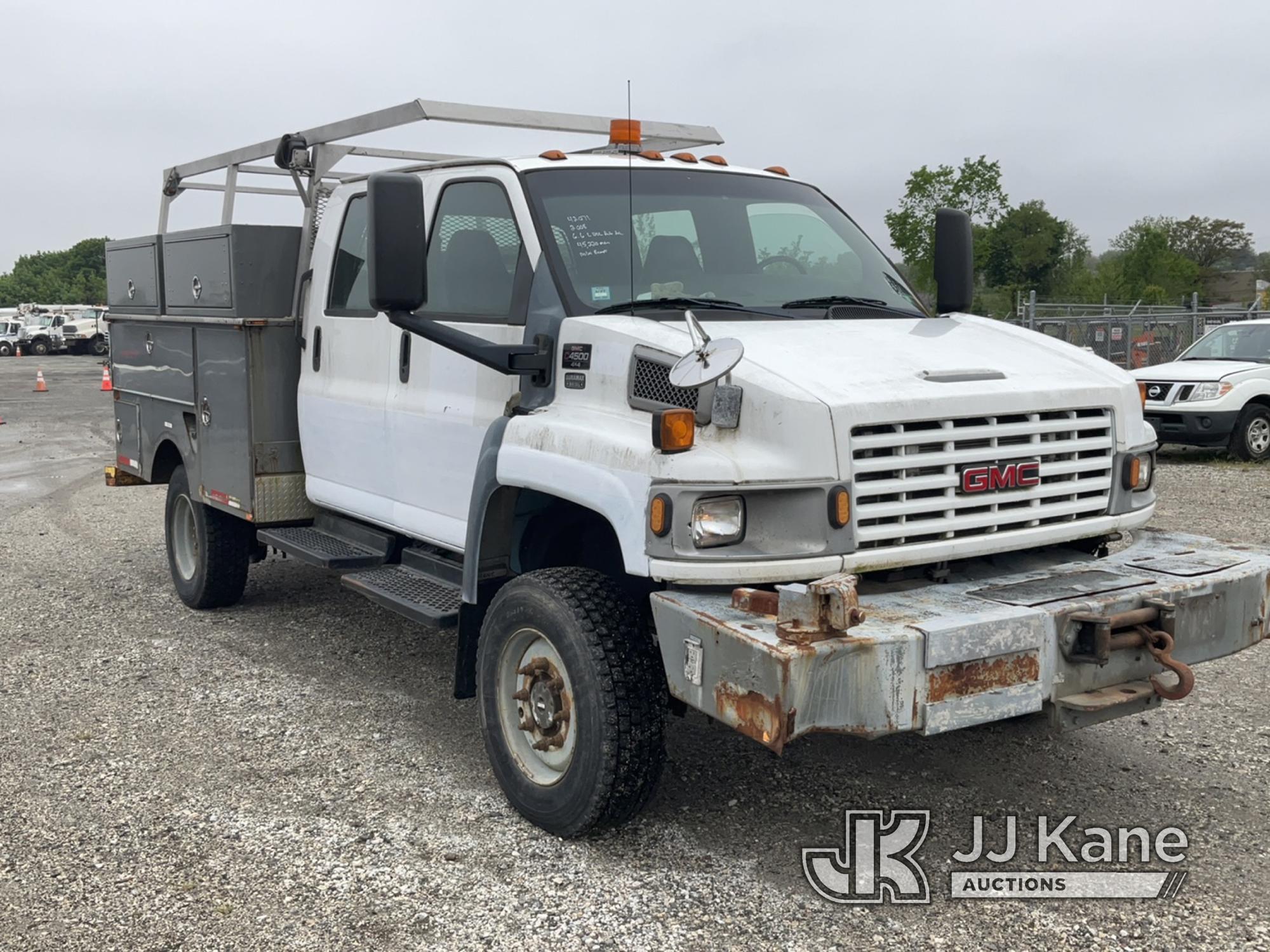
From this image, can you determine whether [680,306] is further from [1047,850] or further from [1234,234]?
[1234,234]

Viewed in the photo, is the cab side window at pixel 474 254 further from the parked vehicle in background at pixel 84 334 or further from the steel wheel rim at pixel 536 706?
the parked vehicle in background at pixel 84 334

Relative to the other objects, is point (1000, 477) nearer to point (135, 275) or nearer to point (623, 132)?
point (623, 132)

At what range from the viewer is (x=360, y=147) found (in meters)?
6.66

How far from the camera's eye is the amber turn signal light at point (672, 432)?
12.3 ft

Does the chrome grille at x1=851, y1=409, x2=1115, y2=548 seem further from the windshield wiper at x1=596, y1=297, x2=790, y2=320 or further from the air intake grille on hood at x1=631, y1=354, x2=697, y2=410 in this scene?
the windshield wiper at x1=596, y1=297, x2=790, y2=320

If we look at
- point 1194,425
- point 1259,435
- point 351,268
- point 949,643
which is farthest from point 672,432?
point 1259,435

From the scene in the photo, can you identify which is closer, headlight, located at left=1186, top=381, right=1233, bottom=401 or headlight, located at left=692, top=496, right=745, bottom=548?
headlight, located at left=692, top=496, right=745, bottom=548

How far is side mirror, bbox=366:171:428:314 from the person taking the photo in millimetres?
4242

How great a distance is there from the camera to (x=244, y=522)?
739 cm

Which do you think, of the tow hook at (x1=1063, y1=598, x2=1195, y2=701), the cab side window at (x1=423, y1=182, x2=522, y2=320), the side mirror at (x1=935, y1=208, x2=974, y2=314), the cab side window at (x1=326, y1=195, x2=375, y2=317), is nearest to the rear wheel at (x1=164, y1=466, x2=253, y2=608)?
the cab side window at (x1=326, y1=195, x2=375, y2=317)

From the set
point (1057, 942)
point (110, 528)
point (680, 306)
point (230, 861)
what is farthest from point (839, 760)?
point (110, 528)

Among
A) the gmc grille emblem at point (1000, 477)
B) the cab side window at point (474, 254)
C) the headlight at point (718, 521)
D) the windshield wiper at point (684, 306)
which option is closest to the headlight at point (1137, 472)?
the gmc grille emblem at point (1000, 477)

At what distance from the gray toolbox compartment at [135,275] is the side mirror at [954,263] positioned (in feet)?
14.8

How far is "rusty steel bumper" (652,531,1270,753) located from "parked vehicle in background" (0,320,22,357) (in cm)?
5439
